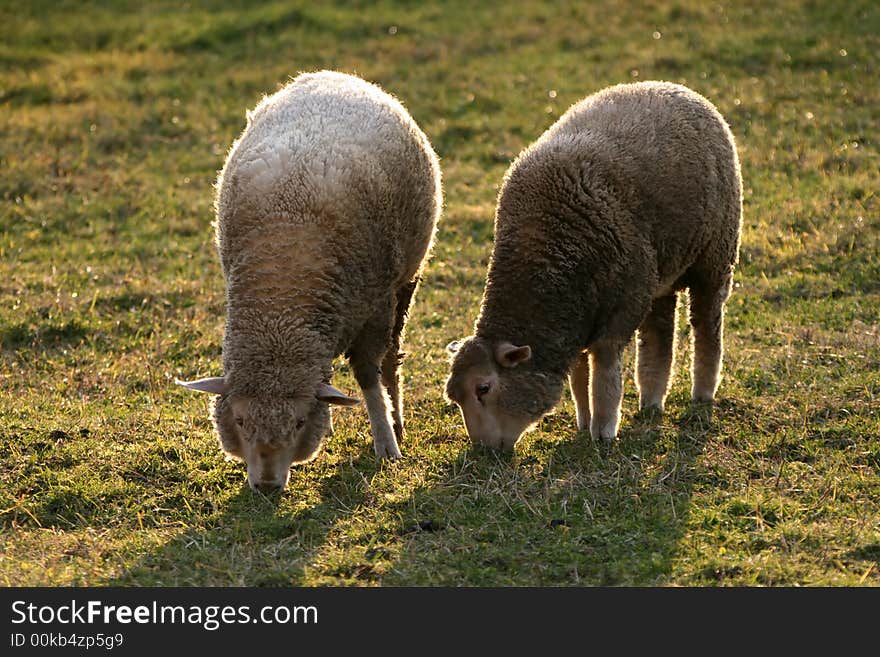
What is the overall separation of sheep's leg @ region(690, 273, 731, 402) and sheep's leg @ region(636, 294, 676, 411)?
157 mm

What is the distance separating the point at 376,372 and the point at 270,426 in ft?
3.90

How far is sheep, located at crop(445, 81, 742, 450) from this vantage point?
7.09 m

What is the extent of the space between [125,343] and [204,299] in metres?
1.05

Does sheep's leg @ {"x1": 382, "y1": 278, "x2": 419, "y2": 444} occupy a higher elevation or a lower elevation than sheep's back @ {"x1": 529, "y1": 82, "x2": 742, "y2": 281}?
lower

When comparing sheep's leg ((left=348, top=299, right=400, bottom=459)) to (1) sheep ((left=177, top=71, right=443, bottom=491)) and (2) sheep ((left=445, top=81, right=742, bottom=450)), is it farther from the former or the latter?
(2) sheep ((left=445, top=81, right=742, bottom=450))

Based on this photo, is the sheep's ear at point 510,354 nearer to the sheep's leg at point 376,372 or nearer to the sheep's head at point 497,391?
the sheep's head at point 497,391

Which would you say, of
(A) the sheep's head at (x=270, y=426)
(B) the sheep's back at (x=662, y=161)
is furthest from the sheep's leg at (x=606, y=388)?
(A) the sheep's head at (x=270, y=426)

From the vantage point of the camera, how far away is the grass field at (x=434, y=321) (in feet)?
20.0

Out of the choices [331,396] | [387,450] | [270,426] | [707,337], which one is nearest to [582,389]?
[707,337]

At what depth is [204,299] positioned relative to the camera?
34.4ft

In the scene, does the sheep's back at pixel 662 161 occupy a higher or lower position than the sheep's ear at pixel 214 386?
higher

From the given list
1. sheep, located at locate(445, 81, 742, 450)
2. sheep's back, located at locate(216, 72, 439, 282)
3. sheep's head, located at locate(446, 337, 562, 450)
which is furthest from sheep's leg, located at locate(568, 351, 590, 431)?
sheep's back, located at locate(216, 72, 439, 282)
